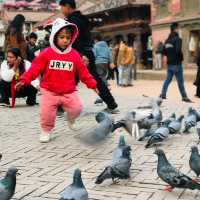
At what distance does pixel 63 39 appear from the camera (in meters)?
6.36

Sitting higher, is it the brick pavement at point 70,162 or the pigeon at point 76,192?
the pigeon at point 76,192

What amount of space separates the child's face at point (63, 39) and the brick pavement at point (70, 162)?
1208mm

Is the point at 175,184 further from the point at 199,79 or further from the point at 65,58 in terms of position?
the point at 199,79

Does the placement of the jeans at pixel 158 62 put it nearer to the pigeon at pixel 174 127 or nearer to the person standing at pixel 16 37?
the person standing at pixel 16 37

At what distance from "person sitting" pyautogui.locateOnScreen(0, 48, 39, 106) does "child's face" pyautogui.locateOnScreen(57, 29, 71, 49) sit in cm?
334

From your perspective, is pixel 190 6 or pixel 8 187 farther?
pixel 190 6

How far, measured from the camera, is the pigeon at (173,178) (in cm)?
381

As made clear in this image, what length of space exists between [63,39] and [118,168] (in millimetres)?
2585

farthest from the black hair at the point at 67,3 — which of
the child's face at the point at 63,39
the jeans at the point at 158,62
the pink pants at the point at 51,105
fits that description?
the jeans at the point at 158,62

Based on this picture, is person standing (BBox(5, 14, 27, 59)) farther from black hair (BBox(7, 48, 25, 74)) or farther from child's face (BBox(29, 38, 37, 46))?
child's face (BBox(29, 38, 37, 46))

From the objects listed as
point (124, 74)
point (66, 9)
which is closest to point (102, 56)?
point (124, 74)

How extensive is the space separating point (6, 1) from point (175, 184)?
62407mm

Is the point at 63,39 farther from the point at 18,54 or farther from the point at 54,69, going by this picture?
the point at 18,54

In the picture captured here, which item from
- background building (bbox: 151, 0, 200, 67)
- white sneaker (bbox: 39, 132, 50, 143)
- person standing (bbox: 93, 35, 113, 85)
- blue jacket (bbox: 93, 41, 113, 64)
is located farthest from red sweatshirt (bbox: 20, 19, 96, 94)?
background building (bbox: 151, 0, 200, 67)
